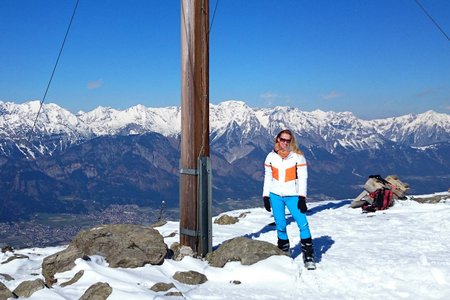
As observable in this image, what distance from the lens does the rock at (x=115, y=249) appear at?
7.38 m

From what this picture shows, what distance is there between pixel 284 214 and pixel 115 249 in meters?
3.50

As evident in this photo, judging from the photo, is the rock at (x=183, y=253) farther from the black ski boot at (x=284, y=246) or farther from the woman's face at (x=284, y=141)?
the woman's face at (x=284, y=141)

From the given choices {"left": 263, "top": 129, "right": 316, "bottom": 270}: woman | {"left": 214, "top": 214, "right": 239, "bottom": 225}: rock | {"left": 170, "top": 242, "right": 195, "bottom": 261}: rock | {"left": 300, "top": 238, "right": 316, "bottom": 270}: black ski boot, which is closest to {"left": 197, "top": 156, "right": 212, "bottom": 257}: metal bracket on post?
{"left": 170, "top": 242, "right": 195, "bottom": 261}: rock

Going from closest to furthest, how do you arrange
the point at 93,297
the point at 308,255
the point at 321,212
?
the point at 93,297 → the point at 308,255 → the point at 321,212

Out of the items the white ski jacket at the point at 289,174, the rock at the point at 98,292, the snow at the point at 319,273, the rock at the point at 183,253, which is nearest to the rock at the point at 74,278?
the snow at the point at 319,273

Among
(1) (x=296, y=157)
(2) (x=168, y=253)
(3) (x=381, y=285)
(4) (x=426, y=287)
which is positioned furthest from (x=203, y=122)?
(4) (x=426, y=287)

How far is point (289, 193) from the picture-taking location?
335 inches

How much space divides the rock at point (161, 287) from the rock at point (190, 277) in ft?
1.71

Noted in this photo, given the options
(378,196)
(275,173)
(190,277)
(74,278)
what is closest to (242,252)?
(190,277)

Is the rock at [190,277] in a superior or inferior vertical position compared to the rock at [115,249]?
inferior

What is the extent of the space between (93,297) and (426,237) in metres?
8.38

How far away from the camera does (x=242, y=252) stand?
8242 mm

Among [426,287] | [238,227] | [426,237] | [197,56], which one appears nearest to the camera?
[426,287]

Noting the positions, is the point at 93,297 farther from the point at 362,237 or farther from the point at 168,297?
the point at 362,237
